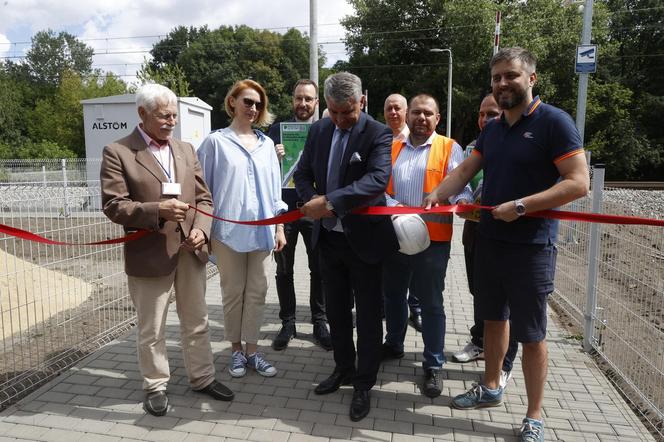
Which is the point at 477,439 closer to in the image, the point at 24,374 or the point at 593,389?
the point at 593,389

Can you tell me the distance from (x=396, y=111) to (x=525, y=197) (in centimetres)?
171

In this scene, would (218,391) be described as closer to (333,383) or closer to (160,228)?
(333,383)

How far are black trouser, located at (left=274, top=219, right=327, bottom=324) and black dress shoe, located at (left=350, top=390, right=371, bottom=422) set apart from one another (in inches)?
53.3

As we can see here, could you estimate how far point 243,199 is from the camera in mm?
3719

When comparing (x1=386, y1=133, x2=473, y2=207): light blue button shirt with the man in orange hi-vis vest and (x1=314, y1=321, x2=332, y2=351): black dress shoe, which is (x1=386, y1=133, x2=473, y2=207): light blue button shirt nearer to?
the man in orange hi-vis vest

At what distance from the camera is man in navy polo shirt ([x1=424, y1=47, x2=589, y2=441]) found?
269 centimetres

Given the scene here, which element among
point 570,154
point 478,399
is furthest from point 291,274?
point 570,154

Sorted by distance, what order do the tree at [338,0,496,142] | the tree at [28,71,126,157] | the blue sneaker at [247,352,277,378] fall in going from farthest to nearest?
the tree at [28,71,126,157] < the tree at [338,0,496,142] < the blue sneaker at [247,352,277,378]

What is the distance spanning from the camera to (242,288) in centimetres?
386

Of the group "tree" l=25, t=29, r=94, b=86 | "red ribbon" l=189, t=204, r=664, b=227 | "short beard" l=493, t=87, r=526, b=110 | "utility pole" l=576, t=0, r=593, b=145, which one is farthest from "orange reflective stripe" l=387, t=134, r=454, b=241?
"tree" l=25, t=29, r=94, b=86

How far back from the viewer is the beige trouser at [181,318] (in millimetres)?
3234

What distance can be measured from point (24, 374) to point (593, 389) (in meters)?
4.23

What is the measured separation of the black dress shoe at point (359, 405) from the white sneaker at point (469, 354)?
111cm

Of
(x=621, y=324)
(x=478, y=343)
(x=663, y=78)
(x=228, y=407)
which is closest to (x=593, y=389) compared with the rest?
(x=621, y=324)
